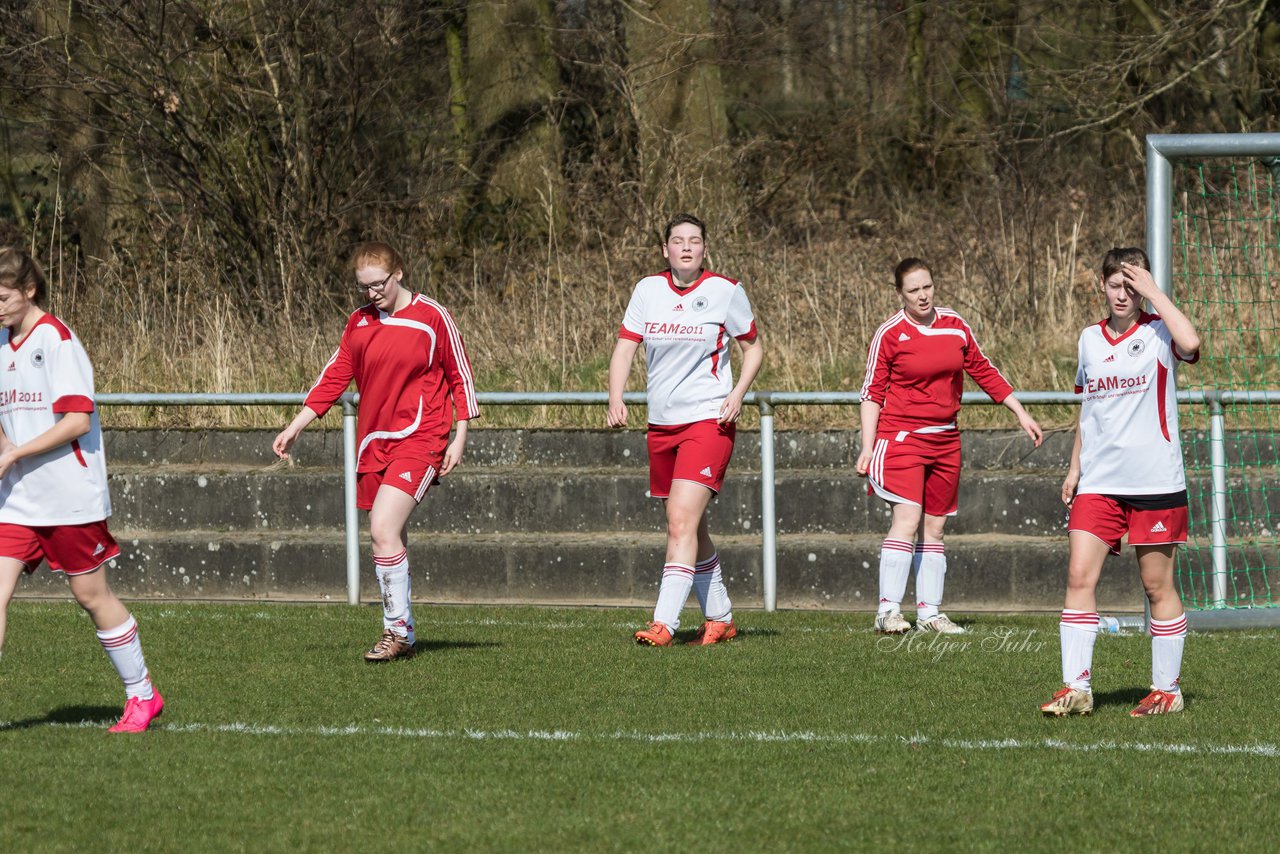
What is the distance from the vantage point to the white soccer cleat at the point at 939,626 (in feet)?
30.6

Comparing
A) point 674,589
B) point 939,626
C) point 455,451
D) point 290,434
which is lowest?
point 939,626

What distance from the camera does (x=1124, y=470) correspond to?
22.2 ft

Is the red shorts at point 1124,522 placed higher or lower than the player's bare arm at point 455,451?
lower

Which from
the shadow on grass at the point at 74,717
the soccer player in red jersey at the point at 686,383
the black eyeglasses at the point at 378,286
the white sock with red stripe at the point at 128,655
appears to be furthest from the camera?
the soccer player in red jersey at the point at 686,383

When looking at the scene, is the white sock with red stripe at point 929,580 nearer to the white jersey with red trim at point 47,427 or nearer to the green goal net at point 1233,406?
the green goal net at point 1233,406

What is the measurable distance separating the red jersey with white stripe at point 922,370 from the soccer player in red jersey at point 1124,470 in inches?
92.7

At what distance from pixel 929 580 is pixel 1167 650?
260cm

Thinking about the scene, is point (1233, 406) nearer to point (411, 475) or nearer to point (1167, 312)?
point (1167, 312)

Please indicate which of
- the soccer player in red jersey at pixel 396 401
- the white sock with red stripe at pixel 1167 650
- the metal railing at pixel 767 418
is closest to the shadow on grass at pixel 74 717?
the soccer player in red jersey at pixel 396 401

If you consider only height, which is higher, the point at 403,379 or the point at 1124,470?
the point at 403,379

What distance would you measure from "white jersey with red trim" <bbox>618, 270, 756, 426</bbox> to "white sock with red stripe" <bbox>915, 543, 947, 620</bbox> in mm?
1537

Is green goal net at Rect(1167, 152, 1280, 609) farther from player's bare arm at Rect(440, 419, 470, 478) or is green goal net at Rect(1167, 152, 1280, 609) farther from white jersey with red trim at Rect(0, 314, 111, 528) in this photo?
white jersey with red trim at Rect(0, 314, 111, 528)

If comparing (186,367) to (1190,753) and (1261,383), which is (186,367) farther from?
(1190,753)

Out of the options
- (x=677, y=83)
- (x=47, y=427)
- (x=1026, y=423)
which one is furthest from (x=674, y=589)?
(x=677, y=83)
